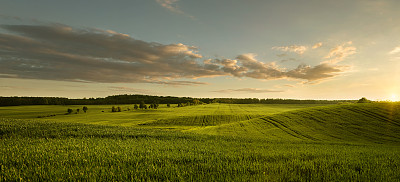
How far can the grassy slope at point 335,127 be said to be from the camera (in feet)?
102

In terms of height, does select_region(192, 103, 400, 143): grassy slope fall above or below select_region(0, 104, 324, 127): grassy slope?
above

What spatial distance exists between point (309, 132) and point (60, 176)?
3804 centimetres

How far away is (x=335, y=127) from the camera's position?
120 ft

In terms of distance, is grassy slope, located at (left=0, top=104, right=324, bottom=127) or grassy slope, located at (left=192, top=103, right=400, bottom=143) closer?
grassy slope, located at (left=192, top=103, right=400, bottom=143)

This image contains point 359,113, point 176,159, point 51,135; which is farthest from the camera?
point 359,113

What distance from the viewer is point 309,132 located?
34688mm

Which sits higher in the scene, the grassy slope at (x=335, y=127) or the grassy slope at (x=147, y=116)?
the grassy slope at (x=335, y=127)

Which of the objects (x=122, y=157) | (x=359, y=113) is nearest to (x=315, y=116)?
(x=359, y=113)

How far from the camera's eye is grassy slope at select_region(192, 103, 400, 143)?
102ft

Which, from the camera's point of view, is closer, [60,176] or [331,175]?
[60,176]

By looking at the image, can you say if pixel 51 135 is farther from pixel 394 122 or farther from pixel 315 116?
pixel 394 122

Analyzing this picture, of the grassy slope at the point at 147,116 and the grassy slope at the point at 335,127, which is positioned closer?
the grassy slope at the point at 335,127

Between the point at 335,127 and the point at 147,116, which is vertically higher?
the point at 335,127

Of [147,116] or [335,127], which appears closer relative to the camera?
[335,127]
